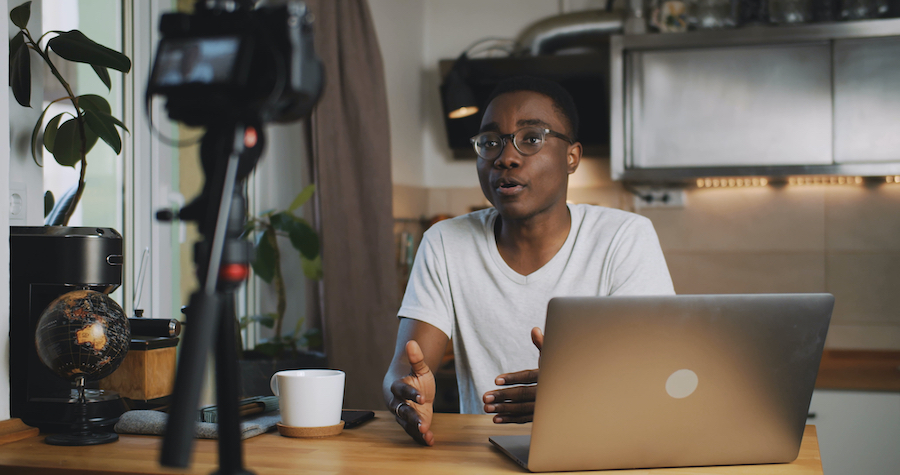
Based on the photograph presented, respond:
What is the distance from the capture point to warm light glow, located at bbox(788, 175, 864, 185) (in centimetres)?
279

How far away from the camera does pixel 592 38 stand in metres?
2.84

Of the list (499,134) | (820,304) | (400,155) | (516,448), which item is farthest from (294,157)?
(820,304)

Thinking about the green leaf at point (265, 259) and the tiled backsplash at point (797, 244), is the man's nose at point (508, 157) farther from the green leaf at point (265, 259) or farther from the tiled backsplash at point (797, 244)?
the tiled backsplash at point (797, 244)

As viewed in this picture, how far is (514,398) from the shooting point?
1004 millimetres

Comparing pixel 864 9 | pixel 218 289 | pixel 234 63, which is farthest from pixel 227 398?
pixel 864 9

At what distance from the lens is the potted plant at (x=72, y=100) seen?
1.19 meters

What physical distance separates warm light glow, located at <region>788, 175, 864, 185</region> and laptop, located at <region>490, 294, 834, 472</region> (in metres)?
2.23

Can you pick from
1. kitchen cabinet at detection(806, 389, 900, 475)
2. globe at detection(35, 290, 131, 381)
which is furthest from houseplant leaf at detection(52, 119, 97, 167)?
kitchen cabinet at detection(806, 389, 900, 475)

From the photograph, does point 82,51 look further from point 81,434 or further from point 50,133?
point 81,434

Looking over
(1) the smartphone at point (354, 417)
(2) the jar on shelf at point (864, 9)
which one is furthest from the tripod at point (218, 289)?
(2) the jar on shelf at point (864, 9)

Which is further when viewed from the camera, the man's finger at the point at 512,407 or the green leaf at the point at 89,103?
the green leaf at the point at 89,103

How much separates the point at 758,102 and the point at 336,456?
2.25 m

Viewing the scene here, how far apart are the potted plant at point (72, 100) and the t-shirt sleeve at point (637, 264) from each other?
3.17 ft

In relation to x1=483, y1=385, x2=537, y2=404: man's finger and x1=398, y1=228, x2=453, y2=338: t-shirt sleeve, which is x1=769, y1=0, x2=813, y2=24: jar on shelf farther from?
x1=483, y1=385, x2=537, y2=404: man's finger
